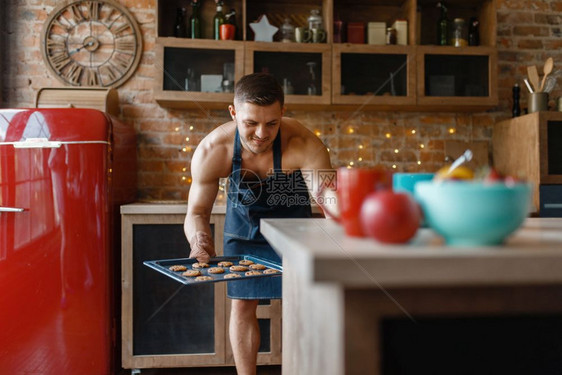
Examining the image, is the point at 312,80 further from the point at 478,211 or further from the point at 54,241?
the point at 478,211

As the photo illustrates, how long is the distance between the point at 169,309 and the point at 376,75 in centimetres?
184

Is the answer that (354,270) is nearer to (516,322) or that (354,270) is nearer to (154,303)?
(516,322)

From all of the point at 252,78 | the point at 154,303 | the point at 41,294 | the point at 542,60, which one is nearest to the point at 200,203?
the point at 252,78

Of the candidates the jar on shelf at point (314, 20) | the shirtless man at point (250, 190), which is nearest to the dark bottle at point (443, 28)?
the jar on shelf at point (314, 20)

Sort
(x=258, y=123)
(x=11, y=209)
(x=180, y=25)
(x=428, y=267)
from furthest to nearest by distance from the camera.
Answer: (x=180, y=25)
(x=11, y=209)
(x=258, y=123)
(x=428, y=267)

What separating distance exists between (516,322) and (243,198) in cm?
145

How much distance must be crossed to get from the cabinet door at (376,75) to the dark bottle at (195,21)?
0.86m

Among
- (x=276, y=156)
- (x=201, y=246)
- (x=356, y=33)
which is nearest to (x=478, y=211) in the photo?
(x=201, y=246)

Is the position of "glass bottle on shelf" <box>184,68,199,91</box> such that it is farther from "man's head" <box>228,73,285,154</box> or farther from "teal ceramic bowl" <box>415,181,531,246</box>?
"teal ceramic bowl" <box>415,181,531,246</box>

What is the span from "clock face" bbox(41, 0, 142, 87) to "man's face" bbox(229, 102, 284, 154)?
1460mm

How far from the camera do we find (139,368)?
8.14 ft

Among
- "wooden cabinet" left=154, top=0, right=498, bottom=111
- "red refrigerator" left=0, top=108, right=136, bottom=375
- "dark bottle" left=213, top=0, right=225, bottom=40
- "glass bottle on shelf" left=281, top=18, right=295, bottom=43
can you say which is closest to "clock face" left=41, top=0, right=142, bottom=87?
"wooden cabinet" left=154, top=0, right=498, bottom=111

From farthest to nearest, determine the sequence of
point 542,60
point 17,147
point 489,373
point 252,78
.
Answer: point 542,60 < point 17,147 < point 252,78 < point 489,373

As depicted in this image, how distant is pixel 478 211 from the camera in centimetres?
63
